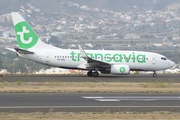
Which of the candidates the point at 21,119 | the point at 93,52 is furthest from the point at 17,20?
the point at 21,119

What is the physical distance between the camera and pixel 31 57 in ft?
125

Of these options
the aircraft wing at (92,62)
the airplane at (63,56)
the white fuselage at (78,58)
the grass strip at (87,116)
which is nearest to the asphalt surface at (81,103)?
the grass strip at (87,116)

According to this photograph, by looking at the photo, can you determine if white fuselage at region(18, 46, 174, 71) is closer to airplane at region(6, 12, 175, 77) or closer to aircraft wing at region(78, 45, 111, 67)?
airplane at region(6, 12, 175, 77)

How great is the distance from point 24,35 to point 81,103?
21.1 m

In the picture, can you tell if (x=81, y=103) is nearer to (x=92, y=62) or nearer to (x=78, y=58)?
(x=92, y=62)

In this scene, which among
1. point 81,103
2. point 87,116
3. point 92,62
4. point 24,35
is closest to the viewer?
point 87,116

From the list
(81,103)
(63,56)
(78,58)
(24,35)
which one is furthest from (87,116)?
(24,35)

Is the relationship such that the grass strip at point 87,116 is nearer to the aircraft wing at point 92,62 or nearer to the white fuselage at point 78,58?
the aircraft wing at point 92,62

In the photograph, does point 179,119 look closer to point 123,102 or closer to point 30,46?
point 123,102

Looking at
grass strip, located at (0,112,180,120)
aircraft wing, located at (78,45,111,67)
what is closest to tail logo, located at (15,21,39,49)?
aircraft wing, located at (78,45,111,67)

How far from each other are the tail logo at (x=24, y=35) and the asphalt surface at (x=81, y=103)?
16.4 metres

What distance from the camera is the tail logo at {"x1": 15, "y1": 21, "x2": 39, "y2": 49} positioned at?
3802 cm

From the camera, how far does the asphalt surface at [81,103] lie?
55.9 ft

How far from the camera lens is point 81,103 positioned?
61.7 ft
